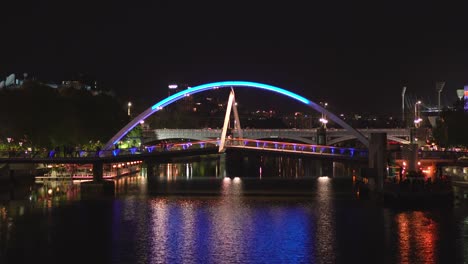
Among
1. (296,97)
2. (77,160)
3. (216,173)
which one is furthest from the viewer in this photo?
(216,173)

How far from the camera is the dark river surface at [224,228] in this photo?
38656 millimetres

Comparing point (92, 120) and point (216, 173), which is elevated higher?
point (92, 120)

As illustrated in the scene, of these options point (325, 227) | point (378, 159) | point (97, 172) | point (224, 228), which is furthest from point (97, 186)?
point (325, 227)

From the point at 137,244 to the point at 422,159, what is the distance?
38529 mm

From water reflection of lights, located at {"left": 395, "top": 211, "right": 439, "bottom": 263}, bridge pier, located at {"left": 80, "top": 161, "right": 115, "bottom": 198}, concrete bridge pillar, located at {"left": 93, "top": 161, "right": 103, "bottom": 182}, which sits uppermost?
concrete bridge pillar, located at {"left": 93, "top": 161, "right": 103, "bottom": 182}

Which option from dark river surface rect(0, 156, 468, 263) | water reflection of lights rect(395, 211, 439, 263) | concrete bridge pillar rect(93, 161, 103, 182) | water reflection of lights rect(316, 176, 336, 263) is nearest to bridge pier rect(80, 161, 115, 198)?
concrete bridge pillar rect(93, 161, 103, 182)

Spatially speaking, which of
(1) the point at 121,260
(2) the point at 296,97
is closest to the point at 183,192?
(2) the point at 296,97

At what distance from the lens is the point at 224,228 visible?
46656 millimetres

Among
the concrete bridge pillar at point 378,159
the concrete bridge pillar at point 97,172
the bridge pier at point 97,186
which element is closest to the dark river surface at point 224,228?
the bridge pier at point 97,186

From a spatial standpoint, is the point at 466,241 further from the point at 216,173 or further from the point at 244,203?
the point at 216,173

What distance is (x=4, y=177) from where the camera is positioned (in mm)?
73688

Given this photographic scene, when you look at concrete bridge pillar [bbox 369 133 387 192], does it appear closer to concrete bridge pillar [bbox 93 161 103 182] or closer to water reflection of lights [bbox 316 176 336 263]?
water reflection of lights [bbox 316 176 336 263]

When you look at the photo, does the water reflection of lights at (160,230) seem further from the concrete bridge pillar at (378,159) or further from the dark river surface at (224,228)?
A: the concrete bridge pillar at (378,159)

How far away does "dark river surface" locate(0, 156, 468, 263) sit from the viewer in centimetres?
3866
